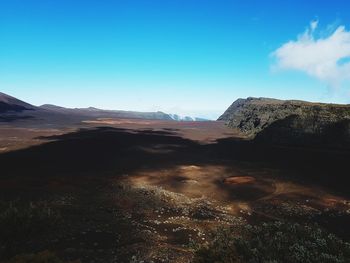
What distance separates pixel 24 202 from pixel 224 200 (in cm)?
1458

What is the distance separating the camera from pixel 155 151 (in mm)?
52938

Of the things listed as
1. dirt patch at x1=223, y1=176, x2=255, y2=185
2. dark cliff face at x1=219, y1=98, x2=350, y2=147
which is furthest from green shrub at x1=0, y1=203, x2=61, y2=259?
dark cliff face at x1=219, y1=98, x2=350, y2=147

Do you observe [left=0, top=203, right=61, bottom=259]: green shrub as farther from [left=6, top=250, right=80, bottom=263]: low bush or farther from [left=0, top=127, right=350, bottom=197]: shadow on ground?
[left=0, top=127, right=350, bottom=197]: shadow on ground

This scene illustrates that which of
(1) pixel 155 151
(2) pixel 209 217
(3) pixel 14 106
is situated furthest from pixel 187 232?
(3) pixel 14 106

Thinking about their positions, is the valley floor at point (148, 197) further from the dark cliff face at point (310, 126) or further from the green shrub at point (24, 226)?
the dark cliff face at point (310, 126)

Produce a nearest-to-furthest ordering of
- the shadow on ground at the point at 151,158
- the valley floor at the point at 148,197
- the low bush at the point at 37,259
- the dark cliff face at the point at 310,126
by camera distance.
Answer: the low bush at the point at 37,259 < the valley floor at the point at 148,197 < the shadow on ground at the point at 151,158 < the dark cliff face at the point at 310,126

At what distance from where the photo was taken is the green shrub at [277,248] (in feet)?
50.0

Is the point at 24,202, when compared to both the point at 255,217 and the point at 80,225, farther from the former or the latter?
the point at 255,217

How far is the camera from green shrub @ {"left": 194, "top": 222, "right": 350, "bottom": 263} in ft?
50.0

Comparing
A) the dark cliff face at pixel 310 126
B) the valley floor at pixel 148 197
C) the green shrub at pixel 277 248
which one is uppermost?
the dark cliff face at pixel 310 126

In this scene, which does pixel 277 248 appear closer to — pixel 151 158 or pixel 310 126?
pixel 151 158

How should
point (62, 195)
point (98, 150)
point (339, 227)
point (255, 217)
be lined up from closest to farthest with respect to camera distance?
1. point (339, 227)
2. point (255, 217)
3. point (62, 195)
4. point (98, 150)

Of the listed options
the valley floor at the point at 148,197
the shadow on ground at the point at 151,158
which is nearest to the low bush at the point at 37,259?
the valley floor at the point at 148,197

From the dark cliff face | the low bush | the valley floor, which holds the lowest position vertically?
the valley floor
